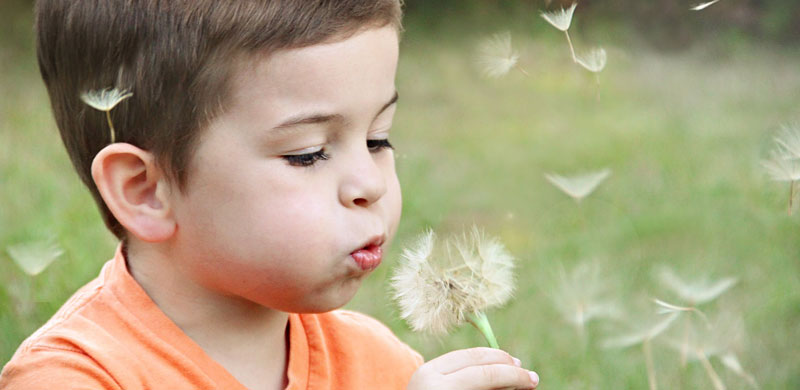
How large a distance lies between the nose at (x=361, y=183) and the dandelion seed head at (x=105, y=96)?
33cm

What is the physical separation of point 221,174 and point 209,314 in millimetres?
259

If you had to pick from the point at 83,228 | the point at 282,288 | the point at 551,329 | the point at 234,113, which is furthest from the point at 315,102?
the point at 83,228

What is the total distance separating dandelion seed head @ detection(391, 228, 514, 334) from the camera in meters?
1.56

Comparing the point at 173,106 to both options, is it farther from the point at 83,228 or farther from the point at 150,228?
the point at 83,228

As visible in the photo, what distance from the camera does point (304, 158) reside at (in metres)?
1.51

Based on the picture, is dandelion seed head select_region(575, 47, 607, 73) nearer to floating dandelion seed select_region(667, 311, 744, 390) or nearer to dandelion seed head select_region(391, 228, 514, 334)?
dandelion seed head select_region(391, 228, 514, 334)

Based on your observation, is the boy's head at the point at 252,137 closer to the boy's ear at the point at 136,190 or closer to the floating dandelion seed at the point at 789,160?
the boy's ear at the point at 136,190

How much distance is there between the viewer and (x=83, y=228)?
3.36 m

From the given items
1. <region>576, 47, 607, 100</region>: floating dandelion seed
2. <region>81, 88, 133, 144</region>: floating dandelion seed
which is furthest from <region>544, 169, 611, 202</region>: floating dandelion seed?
<region>81, 88, 133, 144</region>: floating dandelion seed

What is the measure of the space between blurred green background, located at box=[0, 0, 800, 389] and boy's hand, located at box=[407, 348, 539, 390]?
0.19 m

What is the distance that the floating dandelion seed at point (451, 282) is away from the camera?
1.56 metres

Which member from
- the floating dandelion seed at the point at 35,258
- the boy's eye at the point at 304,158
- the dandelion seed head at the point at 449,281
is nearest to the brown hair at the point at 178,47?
the boy's eye at the point at 304,158

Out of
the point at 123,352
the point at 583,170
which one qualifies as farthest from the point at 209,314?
the point at 583,170

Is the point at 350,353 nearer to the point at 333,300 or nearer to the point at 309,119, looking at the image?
the point at 333,300
